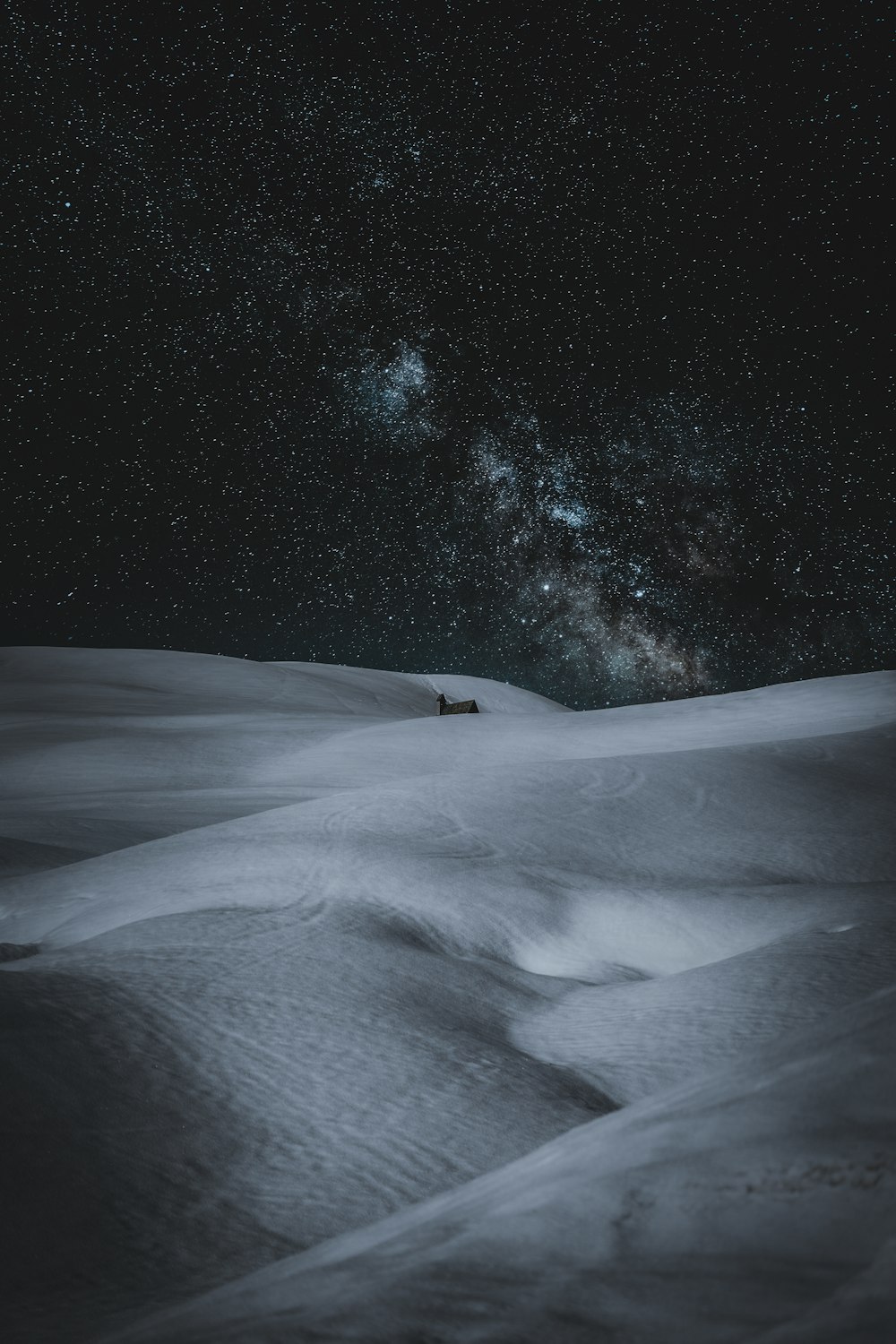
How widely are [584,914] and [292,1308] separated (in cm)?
142

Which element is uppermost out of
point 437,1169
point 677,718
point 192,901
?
point 677,718

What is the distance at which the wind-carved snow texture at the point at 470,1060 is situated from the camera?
47 centimetres

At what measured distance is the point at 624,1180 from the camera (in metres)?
0.56

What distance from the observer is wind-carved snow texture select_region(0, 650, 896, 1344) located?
472 mm

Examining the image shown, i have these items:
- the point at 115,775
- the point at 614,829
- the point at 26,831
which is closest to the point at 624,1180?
the point at 614,829

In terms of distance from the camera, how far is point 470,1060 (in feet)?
Answer: 3.77

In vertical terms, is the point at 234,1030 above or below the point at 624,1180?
below

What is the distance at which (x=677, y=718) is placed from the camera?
4.56m

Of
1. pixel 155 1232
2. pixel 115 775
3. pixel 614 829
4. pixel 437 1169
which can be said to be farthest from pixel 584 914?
pixel 115 775

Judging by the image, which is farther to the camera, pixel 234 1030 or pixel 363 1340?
pixel 234 1030

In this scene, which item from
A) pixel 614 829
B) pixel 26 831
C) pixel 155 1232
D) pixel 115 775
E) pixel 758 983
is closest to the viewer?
pixel 155 1232

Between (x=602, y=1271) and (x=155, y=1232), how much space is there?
0.50 metres

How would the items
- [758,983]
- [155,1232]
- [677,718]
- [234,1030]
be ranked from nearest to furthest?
[155,1232] → [234,1030] → [758,983] → [677,718]

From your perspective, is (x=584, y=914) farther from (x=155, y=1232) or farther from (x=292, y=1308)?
(x=292, y=1308)
